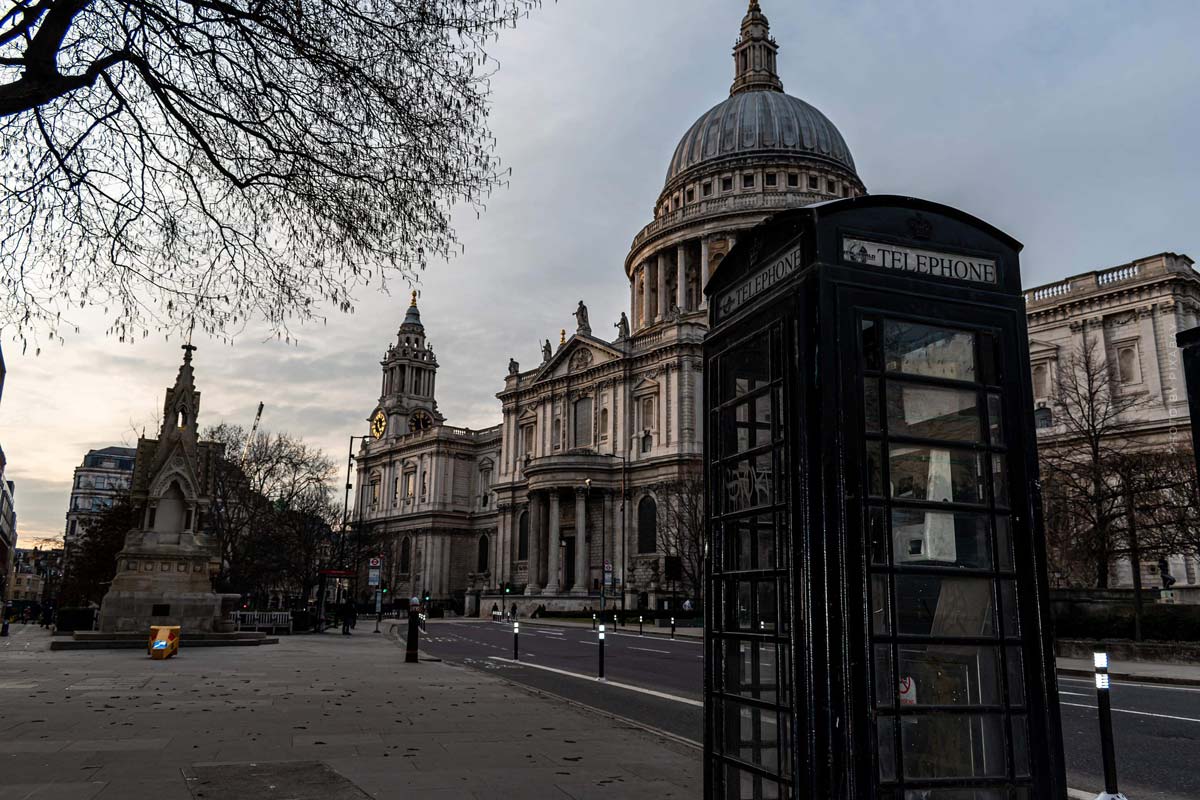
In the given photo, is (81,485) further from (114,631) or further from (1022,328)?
(1022,328)

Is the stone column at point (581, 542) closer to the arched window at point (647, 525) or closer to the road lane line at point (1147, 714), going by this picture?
the arched window at point (647, 525)

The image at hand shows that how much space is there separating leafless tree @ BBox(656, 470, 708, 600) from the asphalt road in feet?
62.9

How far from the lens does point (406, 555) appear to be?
303ft

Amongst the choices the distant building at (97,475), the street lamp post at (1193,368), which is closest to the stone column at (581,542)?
the street lamp post at (1193,368)

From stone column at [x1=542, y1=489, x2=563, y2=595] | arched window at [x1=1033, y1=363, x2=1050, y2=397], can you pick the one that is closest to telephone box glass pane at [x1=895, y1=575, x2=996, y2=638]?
arched window at [x1=1033, y1=363, x2=1050, y2=397]

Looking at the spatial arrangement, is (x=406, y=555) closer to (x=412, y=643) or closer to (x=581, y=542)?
(x=581, y=542)

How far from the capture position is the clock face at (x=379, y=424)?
105344mm

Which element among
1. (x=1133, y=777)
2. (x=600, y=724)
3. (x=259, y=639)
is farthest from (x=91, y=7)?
(x=259, y=639)

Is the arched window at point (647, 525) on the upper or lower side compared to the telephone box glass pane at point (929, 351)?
upper

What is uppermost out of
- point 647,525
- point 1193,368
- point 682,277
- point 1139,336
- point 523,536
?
point 682,277

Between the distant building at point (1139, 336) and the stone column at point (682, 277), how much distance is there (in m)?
32.0

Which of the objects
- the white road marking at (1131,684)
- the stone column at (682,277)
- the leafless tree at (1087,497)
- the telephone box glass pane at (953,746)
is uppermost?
the stone column at (682,277)

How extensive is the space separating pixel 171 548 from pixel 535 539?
43.9 m

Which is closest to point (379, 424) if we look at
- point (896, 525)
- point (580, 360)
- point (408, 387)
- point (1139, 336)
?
point (408, 387)
